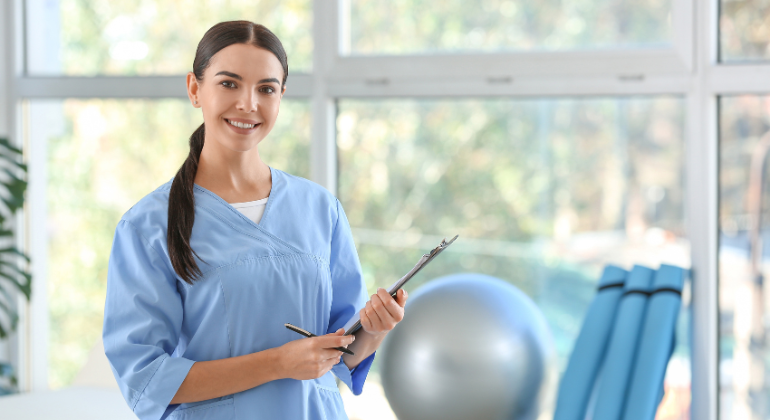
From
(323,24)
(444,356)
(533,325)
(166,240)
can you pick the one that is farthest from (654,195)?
(166,240)

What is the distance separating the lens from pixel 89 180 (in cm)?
298

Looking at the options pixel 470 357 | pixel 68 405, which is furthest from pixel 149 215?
pixel 68 405

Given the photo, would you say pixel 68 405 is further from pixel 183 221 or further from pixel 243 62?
pixel 243 62

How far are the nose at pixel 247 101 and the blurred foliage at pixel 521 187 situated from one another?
1.34 m

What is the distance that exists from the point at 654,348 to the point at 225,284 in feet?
4.04

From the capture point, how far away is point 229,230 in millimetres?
1210

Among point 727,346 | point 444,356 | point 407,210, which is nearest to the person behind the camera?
point 444,356

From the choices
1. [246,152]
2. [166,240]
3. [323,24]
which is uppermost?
[323,24]

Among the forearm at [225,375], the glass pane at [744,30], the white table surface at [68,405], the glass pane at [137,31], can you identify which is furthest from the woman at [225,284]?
the glass pane at [744,30]

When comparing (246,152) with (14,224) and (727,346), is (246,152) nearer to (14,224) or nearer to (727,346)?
(727,346)

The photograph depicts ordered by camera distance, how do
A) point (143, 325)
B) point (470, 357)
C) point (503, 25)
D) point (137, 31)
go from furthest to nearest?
point (137, 31) < point (503, 25) < point (470, 357) < point (143, 325)

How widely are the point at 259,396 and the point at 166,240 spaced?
313 mm

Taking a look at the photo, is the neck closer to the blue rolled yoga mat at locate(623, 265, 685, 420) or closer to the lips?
the lips

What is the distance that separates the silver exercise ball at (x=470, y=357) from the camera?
177 cm
